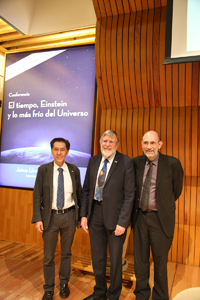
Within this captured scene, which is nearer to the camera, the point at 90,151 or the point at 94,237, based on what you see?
the point at 94,237

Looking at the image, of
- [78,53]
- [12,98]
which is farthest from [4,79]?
[78,53]

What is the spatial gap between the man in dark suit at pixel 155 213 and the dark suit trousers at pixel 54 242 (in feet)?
2.52

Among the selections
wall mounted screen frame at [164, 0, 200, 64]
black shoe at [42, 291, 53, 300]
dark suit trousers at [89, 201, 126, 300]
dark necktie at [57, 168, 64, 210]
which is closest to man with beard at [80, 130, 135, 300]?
dark suit trousers at [89, 201, 126, 300]

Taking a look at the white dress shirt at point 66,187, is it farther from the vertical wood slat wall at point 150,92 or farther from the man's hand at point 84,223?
the vertical wood slat wall at point 150,92

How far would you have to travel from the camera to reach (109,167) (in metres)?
2.85

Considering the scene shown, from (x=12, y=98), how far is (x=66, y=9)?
1991mm

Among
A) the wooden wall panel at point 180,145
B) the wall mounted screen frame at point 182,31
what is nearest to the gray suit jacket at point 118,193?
the wooden wall panel at point 180,145

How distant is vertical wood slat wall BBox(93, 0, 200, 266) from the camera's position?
3.41 m

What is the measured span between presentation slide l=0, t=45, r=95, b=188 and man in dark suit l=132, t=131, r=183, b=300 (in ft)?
6.16

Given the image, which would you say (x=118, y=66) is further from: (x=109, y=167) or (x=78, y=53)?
(x=109, y=167)

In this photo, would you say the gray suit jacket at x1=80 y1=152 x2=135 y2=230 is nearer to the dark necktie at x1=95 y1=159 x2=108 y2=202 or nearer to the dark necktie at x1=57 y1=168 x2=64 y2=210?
the dark necktie at x1=95 y1=159 x2=108 y2=202

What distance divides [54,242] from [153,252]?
113 centimetres

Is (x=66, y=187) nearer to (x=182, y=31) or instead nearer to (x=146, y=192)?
(x=146, y=192)

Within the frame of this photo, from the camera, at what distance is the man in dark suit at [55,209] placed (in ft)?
9.37
